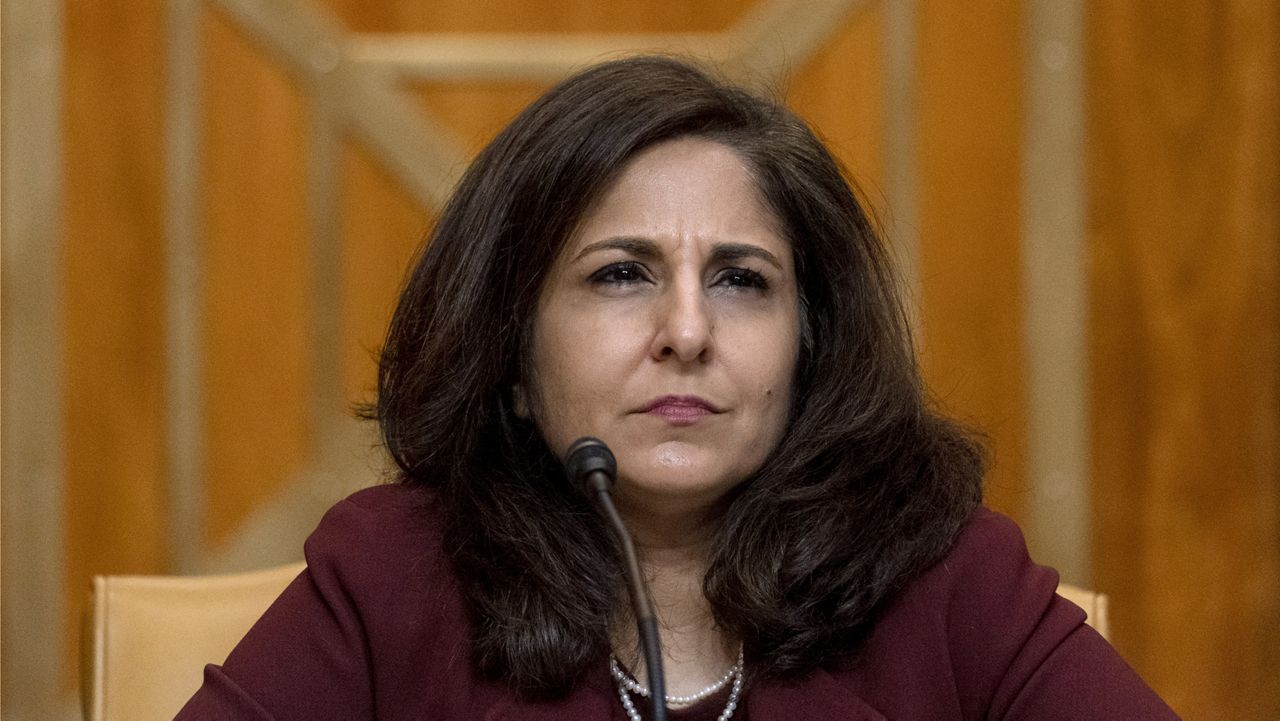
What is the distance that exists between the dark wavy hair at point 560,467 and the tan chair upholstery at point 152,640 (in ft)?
0.84

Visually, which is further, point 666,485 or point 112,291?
point 112,291

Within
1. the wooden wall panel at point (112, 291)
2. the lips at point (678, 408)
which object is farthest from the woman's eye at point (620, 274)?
the wooden wall panel at point (112, 291)

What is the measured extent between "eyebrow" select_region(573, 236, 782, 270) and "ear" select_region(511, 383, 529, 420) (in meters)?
0.18

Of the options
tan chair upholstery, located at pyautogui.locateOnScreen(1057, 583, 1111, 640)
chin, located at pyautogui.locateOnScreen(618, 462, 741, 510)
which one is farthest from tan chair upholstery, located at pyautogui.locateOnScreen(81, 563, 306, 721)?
tan chair upholstery, located at pyautogui.locateOnScreen(1057, 583, 1111, 640)

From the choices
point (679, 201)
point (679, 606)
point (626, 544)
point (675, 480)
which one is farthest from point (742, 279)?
point (626, 544)

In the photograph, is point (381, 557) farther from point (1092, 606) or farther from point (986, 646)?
point (1092, 606)

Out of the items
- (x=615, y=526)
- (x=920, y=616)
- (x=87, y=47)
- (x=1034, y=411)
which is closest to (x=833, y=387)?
(x=920, y=616)

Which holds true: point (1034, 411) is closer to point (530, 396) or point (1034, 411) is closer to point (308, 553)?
point (530, 396)

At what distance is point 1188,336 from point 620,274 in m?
1.80

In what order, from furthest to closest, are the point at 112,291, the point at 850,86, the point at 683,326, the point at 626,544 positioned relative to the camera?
the point at 850,86
the point at 112,291
the point at 683,326
the point at 626,544

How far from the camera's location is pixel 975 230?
3.02 metres

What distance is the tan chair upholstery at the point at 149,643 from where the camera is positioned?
1.62 meters

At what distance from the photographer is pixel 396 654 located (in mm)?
1536

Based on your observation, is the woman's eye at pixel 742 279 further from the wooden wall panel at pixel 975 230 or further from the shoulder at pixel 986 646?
the wooden wall panel at pixel 975 230
